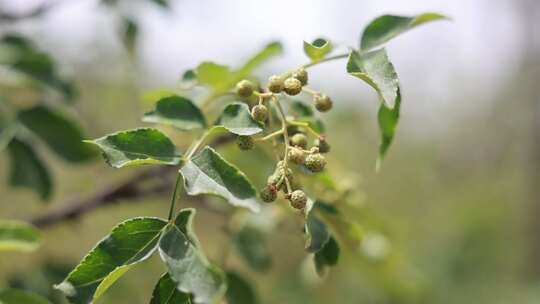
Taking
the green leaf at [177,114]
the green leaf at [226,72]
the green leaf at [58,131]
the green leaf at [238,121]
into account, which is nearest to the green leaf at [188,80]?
the green leaf at [226,72]

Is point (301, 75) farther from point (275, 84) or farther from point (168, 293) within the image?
point (168, 293)

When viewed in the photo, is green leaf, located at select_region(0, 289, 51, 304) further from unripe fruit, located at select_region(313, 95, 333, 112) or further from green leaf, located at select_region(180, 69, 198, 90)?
unripe fruit, located at select_region(313, 95, 333, 112)

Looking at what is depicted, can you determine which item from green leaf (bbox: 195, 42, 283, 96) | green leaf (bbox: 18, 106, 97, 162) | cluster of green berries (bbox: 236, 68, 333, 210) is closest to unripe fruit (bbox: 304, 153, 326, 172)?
cluster of green berries (bbox: 236, 68, 333, 210)

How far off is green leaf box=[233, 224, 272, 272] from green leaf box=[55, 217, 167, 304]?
3.41 ft

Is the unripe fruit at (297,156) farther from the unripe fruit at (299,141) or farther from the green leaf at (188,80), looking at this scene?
the green leaf at (188,80)

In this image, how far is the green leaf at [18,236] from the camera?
5.38ft

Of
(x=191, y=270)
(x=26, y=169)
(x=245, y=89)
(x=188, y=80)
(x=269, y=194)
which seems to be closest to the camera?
(x=191, y=270)

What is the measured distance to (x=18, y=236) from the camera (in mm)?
1662

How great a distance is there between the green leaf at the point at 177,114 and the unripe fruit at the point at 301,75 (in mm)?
274

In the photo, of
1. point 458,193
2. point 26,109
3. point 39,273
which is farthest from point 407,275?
point 458,193

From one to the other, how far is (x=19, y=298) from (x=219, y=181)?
21.0 inches

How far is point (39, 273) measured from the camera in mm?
2264

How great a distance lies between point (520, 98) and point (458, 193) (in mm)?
1266

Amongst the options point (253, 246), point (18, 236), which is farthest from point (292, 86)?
point (253, 246)
